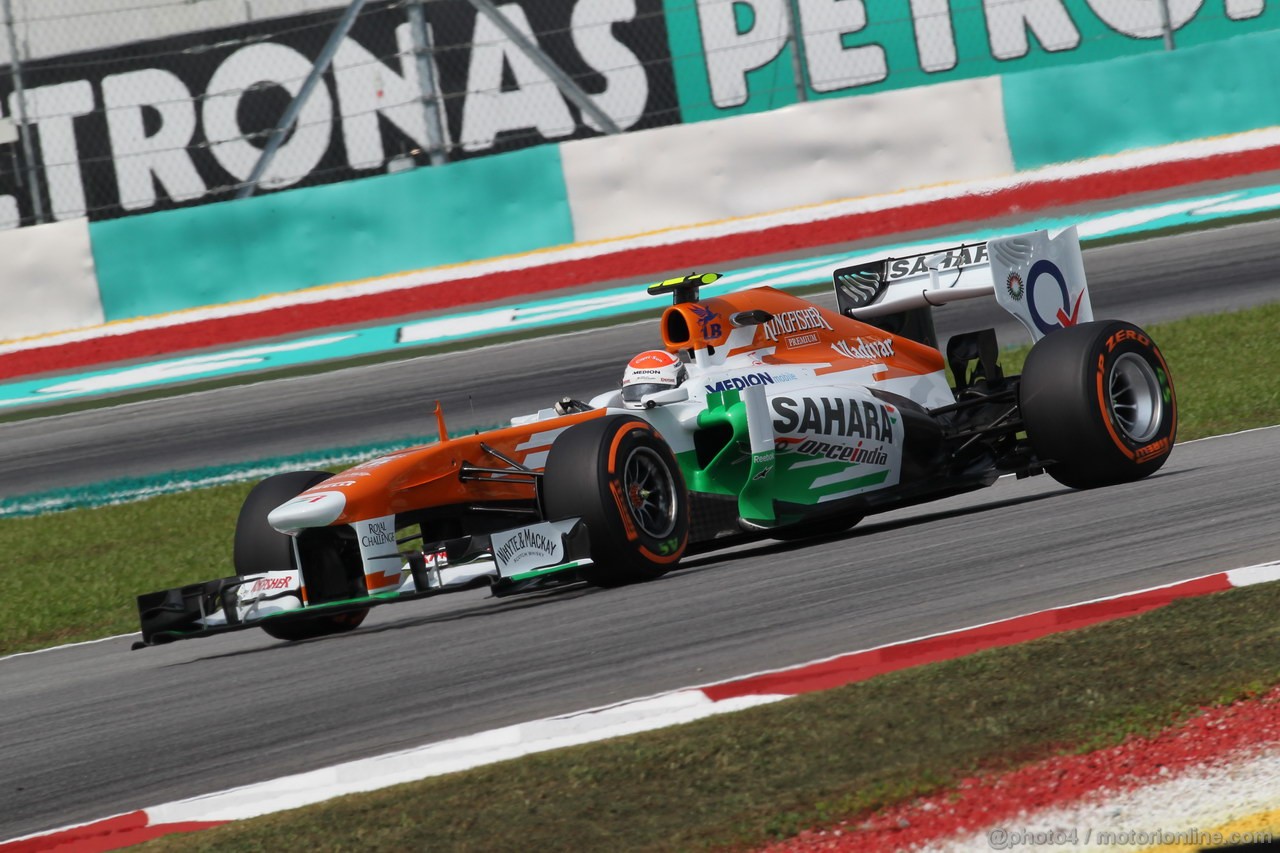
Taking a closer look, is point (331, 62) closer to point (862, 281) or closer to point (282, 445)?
point (282, 445)

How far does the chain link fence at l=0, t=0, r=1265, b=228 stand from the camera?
18250 millimetres

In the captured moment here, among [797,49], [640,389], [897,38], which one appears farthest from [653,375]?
[897,38]

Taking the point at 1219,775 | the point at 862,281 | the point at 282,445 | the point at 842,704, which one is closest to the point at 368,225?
the point at 282,445

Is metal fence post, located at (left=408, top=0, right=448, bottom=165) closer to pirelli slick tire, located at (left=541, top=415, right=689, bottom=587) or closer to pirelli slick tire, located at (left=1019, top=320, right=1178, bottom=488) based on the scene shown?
pirelli slick tire, located at (left=1019, top=320, right=1178, bottom=488)

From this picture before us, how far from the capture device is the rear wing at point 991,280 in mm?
9336

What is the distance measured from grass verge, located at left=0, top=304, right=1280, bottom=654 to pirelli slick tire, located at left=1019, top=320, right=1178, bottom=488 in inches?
94.1

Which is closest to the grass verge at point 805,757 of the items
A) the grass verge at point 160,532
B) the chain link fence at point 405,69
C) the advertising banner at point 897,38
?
the grass verge at point 160,532

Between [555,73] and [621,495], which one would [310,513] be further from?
[555,73]

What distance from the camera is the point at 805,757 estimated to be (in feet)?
14.6

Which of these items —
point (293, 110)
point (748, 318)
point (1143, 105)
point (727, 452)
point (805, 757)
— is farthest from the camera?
point (293, 110)

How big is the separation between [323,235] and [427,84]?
6.22 feet

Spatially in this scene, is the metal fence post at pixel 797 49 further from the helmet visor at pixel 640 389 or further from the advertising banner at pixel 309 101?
the helmet visor at pixel 640 389

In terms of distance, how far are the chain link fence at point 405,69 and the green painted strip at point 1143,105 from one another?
89cm

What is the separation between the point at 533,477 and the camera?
816cm
